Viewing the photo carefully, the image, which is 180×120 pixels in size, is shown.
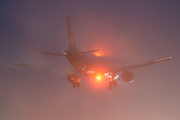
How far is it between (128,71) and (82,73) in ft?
31.5

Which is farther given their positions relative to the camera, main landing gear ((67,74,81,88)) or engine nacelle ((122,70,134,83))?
main landing gear ((67,74,81,88))

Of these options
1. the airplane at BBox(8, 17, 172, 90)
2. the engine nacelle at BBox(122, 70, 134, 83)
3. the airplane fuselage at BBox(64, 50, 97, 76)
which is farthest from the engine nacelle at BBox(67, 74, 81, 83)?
the engine nacelle at BBox(122, 70, 134, 83)

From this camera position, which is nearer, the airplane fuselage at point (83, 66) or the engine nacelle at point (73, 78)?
the airplane fuselage at point (83, 66)

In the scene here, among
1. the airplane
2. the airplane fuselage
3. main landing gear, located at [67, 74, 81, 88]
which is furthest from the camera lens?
main landing gear, located at [67, 74, 81, 88]

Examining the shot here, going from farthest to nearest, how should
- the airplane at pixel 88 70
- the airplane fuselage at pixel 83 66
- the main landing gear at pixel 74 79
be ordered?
the main landing gear at pixel 74 79, the airplane at pixel 88 70, the airplane fuselage at pixel 83 66

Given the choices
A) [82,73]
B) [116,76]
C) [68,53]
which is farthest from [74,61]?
[116,76]

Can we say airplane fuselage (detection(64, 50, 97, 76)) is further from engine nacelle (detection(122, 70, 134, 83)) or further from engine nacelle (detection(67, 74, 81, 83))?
engine nacelle (detection(122, 70, 134, 83))

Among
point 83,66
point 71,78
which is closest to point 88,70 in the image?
point 83,66

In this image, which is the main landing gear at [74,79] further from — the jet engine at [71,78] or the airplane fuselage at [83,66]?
the airplane fuselage at [83,66]

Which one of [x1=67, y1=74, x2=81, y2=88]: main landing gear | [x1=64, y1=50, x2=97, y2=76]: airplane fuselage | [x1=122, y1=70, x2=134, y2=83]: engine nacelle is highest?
[x1=64, y1=50, x2=97, y2=76]: airplane fuselage

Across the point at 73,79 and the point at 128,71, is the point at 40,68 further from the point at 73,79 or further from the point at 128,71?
the point at 128,71

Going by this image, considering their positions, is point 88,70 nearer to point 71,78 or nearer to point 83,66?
point 83,66

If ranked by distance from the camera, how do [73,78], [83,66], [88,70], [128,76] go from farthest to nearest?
[73,78], [88,70], [83,66], [128,76]

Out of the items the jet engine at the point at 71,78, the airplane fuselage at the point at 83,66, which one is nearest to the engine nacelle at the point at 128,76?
the airplane fuselage at the point at 83,66
